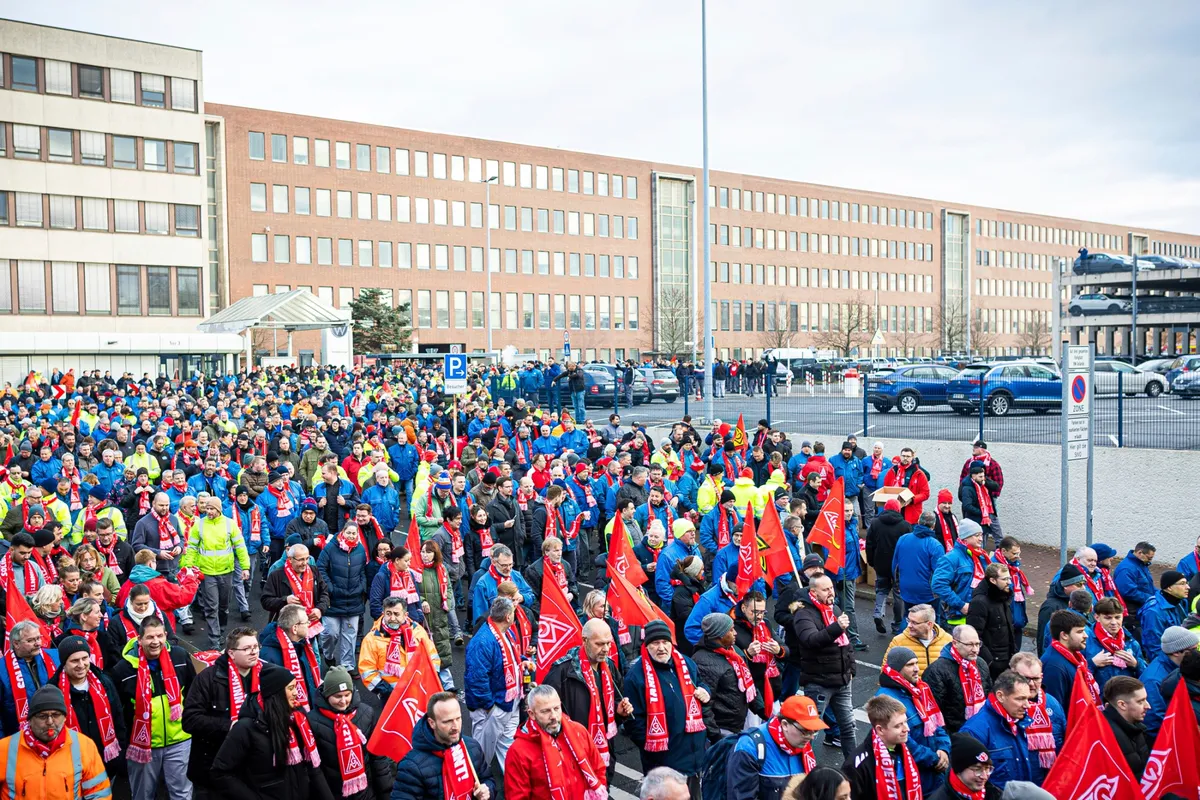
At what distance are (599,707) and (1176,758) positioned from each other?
10.6 feet

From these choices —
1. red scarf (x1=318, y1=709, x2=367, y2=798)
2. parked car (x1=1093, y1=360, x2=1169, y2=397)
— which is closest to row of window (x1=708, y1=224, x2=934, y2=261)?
parked car (x1=1093, y1=360, x2=1169, y2=397)

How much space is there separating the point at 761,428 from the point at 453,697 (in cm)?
1288

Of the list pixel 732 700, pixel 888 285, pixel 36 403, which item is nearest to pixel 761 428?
pixel 732 700

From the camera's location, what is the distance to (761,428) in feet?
58.2

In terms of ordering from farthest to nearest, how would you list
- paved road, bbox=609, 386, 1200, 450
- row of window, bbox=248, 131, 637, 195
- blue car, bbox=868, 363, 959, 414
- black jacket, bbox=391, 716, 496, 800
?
row of window, bbox=248, 131, 637, 195 → blue car, bbox=868, 363, 959, 414 → paved road, bbox=609, 386, 1200, 450 → black jacket, bbox=391, 716, 496, 800

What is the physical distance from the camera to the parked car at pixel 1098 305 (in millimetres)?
69812

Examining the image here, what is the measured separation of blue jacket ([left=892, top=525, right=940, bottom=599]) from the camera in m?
10.3

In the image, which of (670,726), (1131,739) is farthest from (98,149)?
(1131,739)

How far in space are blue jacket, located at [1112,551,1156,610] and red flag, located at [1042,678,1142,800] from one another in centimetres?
419

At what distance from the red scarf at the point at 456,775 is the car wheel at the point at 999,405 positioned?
14.7m

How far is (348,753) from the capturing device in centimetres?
588

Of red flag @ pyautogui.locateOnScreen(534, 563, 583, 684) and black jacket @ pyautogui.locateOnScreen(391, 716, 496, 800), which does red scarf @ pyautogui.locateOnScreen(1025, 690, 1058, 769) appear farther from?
black jacket @ pyautogui.locateOnScreen(391, 716, 496, 800)

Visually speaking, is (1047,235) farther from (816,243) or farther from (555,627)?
(555,627)

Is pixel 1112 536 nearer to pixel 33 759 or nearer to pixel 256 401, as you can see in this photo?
pixel 33 759
